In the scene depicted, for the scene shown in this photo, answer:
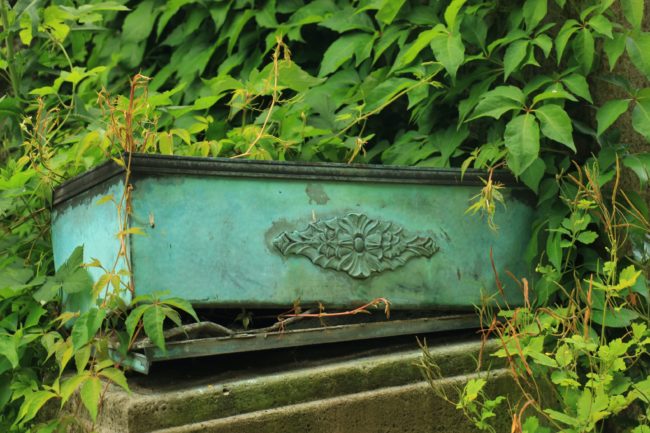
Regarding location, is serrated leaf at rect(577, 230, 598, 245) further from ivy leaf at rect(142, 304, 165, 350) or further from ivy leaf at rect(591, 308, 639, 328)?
ivy leaf at rect(142, 304, 165, 350)

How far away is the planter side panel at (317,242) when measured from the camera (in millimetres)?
2250

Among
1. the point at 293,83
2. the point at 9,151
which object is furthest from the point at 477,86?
the point at 9,151

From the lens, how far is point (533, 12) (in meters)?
2.56

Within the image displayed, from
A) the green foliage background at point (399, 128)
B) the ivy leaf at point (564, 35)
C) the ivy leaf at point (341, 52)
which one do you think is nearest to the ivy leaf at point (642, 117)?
the green foliage background at point (399, 128)

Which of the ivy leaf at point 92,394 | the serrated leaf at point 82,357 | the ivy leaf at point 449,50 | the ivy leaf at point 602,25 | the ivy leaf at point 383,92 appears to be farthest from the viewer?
the ivy leaf at point 383,92

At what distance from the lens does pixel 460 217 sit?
8.51 feet

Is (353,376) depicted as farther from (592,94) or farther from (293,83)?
(592,94)

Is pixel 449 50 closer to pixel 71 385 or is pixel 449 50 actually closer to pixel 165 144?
pixel 165 144

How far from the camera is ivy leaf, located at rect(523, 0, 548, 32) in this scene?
2.54 m

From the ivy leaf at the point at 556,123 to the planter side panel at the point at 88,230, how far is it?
106 centimetres

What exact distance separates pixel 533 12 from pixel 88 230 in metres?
1.29

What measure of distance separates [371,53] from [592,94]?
695 millimetres

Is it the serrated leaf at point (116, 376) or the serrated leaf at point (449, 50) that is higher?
the serrated leaf at point (449, 50)

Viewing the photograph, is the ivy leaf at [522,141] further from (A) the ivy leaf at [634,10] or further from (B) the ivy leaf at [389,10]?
(B) the ivy leaf at [389,10]
